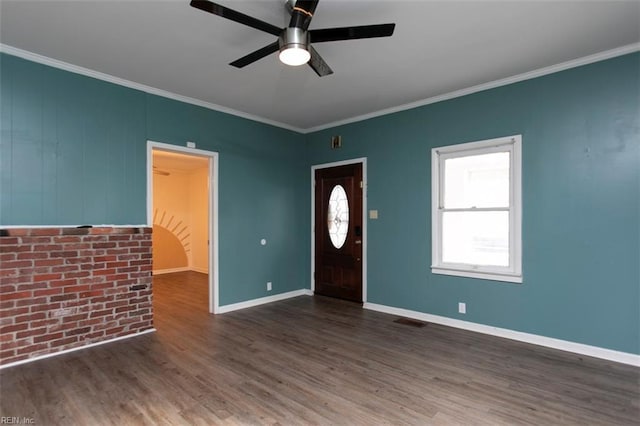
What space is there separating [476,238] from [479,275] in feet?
1.47

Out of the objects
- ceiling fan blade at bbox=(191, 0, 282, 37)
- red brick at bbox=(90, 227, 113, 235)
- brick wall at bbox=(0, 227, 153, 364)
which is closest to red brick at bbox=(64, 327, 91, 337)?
brick wall at bbox=(0, 227, 153, 364)

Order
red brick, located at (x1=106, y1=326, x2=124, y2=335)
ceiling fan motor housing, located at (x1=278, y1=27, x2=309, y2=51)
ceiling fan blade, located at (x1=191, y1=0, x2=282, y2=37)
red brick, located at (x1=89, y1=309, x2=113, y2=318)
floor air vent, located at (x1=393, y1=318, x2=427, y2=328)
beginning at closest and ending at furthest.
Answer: ceiling fan blade, located at (x1=191, y1=0, x2=282, y2=37) < ceiling fan motor housing, located at (x1=278, y1=27, x2=309, y2=51) < red brick, located at (x1=89, y1=309, x2=113, y2=318) < red brick, located at (x1=106, y1=326, x2=124, y2=335) < floor air vent, located at (x1=393, y1=318, x2=427, y2=328)

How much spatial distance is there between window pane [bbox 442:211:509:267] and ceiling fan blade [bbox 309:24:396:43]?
2.63m

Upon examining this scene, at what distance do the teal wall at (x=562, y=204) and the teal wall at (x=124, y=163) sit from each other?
2196mm

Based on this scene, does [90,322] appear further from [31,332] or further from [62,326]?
[31,332]

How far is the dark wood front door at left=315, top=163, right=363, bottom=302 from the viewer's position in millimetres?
5164

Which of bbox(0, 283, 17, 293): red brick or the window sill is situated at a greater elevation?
bbox(0, 283, 17, 293): red brick

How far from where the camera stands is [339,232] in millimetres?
5414

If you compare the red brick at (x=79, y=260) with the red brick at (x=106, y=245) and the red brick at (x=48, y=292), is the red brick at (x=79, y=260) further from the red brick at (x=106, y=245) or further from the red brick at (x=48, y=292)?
the red brick at (x=48, y=292)

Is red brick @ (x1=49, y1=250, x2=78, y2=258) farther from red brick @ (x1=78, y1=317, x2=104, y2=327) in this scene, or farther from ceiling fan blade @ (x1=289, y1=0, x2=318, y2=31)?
ceiling fan blade @ (x1=289, y1=0, x2=318, y2=31)

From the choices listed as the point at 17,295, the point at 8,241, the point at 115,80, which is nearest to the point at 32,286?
the point at 17,295

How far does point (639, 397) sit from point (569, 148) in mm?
2236

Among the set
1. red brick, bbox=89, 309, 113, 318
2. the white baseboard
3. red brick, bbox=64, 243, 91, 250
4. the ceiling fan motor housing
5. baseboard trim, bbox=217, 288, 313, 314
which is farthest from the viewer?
the white baseboard

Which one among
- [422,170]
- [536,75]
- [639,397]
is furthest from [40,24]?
[639,397]
